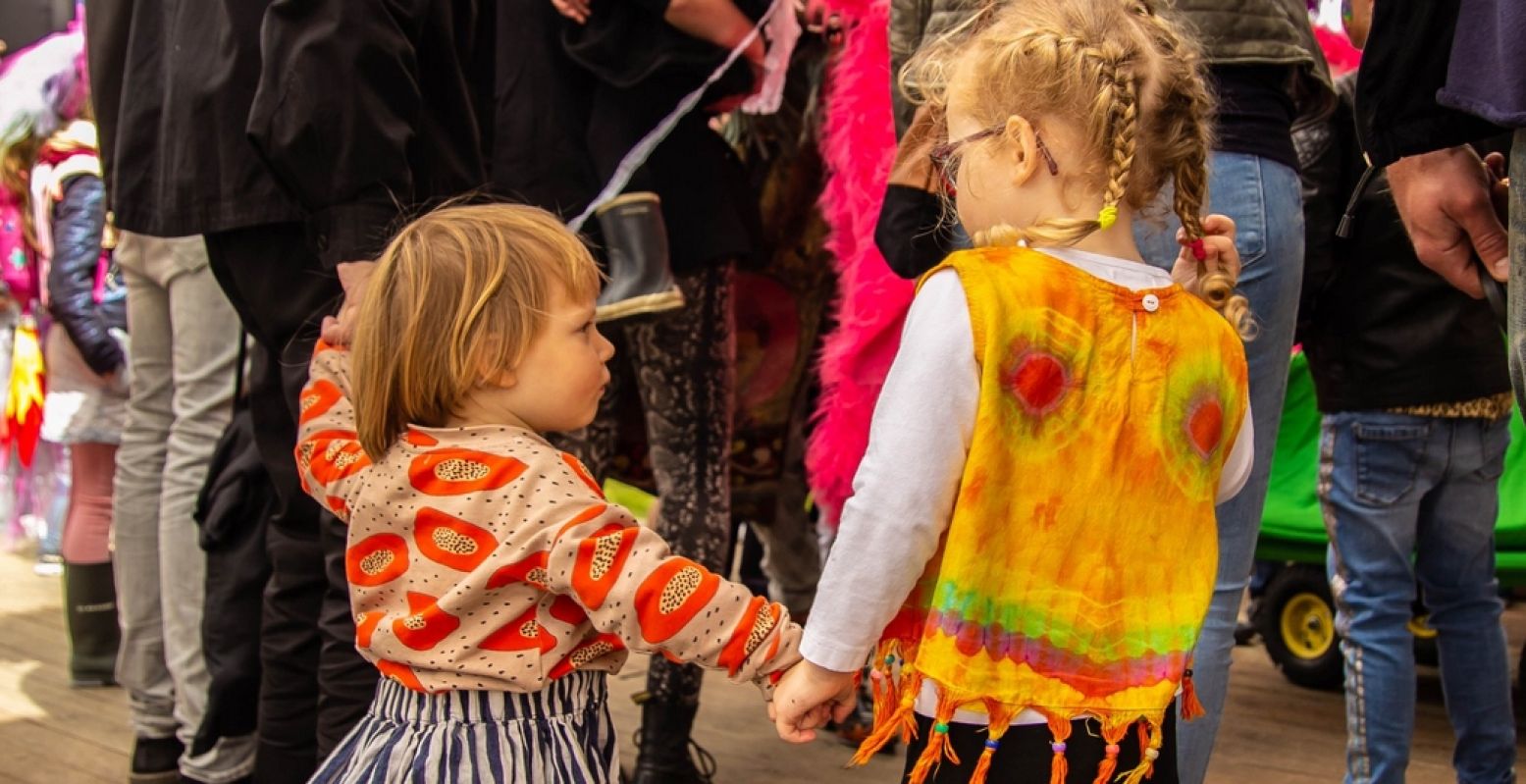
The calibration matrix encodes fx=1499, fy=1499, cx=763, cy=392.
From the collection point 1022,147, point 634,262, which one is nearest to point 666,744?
point 634,262

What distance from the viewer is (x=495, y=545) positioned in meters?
1.77

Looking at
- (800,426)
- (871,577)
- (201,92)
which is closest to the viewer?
(871,577)

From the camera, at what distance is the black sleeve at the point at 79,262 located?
15.0ft

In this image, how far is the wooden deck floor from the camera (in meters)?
3.37

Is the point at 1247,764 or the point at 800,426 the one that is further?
the point at 800,426

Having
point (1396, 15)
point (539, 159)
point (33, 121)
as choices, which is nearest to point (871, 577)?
point (1396, 15)

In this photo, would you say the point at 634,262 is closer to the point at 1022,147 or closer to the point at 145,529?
the point at 1022,147

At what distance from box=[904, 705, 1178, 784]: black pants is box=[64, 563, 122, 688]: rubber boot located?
337cm

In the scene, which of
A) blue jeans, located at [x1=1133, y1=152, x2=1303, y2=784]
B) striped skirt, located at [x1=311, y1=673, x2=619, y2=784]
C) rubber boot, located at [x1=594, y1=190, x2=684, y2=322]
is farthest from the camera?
rubber boot, located at [x1=594, y1=190, x2=684, y2=322]

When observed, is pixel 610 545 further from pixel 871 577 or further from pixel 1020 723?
pixel 1020 723

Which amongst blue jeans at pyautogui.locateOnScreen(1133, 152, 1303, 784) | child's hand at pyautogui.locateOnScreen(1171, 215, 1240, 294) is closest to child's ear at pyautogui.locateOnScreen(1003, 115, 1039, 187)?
child's hand at pyautogui.locateOnScreen(1171, 215, 1240, 294)

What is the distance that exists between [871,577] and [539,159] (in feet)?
4.89

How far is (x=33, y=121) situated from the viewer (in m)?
4.68

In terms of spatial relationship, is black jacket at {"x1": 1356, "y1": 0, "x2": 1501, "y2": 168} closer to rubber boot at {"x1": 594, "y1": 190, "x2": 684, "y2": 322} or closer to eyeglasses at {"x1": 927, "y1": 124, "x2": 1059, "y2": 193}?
eyeglasses at {"x1": 927, "y1": 124, "x2": 1059, "y2": 193}
